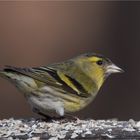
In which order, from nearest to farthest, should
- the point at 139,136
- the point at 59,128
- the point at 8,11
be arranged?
1. the point at 139,136
2. the point at 59,128
3. the point at 8,11

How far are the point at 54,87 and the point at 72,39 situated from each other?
4460mm

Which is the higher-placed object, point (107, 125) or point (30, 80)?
point (30, 80)

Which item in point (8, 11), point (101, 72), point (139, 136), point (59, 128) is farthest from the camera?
point (8, 11)

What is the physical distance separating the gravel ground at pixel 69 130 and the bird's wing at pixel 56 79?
0.78 m

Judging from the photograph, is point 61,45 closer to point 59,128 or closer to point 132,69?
point 132,69

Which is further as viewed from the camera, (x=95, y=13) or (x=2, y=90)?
(x=95, y=13)

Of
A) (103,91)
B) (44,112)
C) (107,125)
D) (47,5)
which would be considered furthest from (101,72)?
(47,5)

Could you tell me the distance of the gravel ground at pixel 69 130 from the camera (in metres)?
4.25

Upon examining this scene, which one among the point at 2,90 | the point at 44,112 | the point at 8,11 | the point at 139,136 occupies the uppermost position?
the point at 8,11

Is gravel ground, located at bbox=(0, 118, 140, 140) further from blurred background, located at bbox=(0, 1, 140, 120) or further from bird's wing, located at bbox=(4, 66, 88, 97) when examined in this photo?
blurred background, located at bbox=(0, 1, 140, 120)

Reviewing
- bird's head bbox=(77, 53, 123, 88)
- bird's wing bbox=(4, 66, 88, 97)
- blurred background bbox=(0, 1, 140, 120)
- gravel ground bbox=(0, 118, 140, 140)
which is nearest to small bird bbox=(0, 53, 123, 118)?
bird's wing bbox=(4, 66, 88, 97)

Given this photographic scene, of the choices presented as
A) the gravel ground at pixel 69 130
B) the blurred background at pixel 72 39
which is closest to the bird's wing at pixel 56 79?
the gravel ground at pixel 69 130

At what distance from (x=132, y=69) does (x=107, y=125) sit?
16.4ft

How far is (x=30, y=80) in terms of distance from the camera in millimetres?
5504
